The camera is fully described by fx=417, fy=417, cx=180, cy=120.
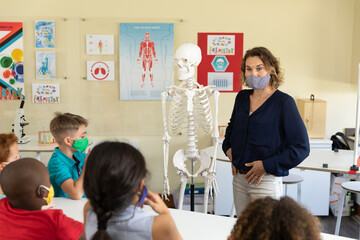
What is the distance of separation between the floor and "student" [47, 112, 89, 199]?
2.45 metres

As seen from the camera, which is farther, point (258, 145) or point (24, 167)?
point (258, 145)

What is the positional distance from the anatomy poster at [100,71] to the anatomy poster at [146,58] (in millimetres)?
113

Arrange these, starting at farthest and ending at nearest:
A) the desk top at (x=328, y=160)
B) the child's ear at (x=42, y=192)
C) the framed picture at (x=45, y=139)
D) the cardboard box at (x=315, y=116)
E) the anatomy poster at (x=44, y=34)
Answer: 1. the anatomy poster at (x=44, y=34)
2. the cardboard box at (x=315, y=116)
3. the framed picture at (x=45, y=139)
4. the desk top at (x=328, y=160)
5. the child's ear at (x=42, y=192)

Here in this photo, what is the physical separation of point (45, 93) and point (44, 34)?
2.03ft

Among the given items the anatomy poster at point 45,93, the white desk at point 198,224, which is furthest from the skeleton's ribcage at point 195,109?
the anatomy poster at point 45,93

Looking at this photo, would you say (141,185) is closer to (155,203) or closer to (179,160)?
(155,203)

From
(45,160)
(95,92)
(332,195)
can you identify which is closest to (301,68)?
(332,195)

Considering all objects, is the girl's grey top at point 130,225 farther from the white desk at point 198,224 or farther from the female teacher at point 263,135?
the female teacher at point 263,135

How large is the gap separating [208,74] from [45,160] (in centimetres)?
198

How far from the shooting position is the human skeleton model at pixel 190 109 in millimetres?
2707

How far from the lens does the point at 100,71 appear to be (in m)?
4.43

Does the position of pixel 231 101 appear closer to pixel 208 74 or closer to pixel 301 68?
pixel 208 74

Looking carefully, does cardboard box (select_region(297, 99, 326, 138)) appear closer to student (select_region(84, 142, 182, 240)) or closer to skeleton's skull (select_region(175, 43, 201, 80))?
skeleton's skull (select_region(175, 43, 201, 80))

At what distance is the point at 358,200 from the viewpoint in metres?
4.04
